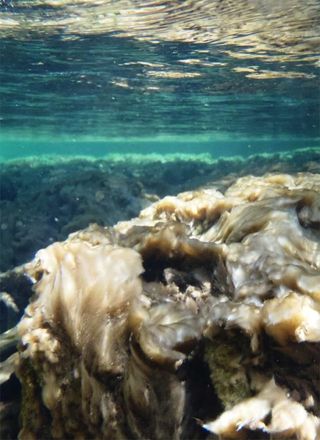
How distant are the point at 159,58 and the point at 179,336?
13873 millimetres

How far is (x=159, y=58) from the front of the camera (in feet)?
48.2

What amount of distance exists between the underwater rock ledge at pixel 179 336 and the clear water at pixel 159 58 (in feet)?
26.9

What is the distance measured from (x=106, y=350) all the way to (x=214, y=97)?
21151 millimetres

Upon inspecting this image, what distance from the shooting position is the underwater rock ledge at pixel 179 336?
2.35m

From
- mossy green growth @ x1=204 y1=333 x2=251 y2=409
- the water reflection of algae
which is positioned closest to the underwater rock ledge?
mossy green growth @ x1=204 y1=333 x2=251 y2=409

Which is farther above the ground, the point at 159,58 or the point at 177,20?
the point at 177,20

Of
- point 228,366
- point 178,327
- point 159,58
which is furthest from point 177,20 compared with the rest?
point 228,366

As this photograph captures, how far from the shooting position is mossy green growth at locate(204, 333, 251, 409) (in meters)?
2.46

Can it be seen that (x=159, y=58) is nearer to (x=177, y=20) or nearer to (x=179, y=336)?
(x=177, y=20)

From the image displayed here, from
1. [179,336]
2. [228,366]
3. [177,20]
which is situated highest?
[177,20]

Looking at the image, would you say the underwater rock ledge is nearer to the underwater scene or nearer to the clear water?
the underwater scene

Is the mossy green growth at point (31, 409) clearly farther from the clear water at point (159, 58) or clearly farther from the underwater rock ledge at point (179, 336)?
the clear water at point (159, 58)

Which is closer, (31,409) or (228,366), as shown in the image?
(228,366)

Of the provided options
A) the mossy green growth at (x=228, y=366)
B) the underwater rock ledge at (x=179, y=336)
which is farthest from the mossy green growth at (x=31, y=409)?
the mossy green growth at (x=228, y=366)
